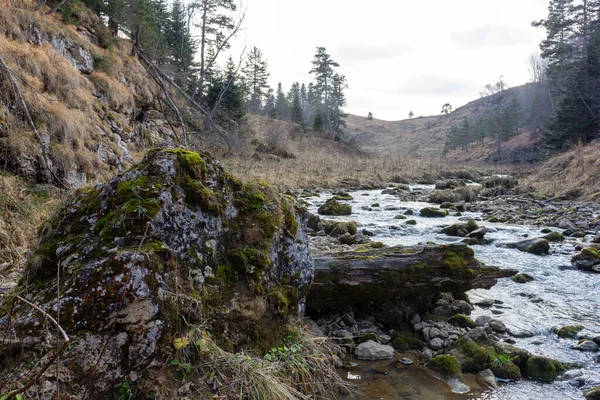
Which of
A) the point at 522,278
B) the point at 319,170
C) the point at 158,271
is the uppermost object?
the point at 319,170

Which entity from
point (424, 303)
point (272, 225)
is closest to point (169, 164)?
point (272, 225)

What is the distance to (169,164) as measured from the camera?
307 cm

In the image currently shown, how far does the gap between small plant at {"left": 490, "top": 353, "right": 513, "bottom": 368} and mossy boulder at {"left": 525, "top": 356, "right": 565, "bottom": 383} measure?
0.22 metres

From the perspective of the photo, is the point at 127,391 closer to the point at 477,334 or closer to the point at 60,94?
the point at 477,334

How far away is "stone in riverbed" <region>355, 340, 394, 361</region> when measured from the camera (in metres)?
4.27

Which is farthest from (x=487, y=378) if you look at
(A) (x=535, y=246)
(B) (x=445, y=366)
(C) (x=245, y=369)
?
(A) (x=535, y=246)

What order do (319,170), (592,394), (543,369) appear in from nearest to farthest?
(592,394), (543,369), (319,170)

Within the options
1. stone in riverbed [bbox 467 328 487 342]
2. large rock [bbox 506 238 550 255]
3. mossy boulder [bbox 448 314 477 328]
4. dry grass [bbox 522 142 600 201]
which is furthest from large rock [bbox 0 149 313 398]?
dry grass [bbox 522 142 600 201]

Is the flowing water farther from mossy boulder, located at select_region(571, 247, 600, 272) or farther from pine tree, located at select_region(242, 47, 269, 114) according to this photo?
pine tree, located at select_region(242, 47, 269, 114)

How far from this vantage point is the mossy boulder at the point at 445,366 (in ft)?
13.1

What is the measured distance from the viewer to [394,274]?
5051 millimetres

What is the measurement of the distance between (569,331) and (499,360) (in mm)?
1769

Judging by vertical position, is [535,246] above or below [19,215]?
below

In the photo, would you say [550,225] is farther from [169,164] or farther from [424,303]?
[169,164]
